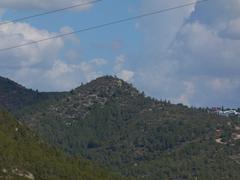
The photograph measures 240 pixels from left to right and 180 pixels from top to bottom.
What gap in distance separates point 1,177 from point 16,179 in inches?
154

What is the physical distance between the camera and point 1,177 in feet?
643

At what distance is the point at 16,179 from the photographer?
196 m
